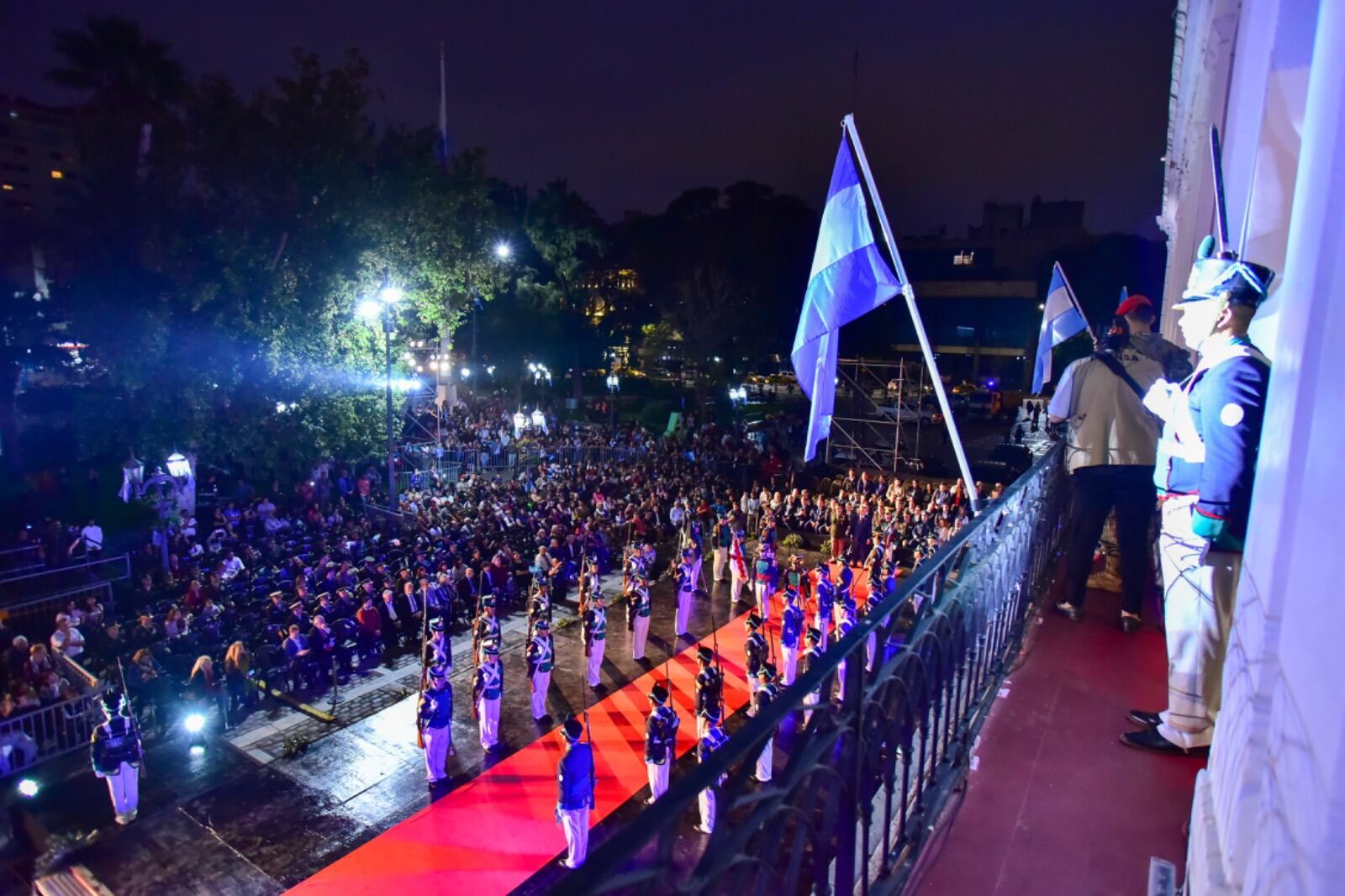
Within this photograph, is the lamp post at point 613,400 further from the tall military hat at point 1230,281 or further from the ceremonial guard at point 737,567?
the tall military hat at point 1230,281

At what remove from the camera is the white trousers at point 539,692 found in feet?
37.3

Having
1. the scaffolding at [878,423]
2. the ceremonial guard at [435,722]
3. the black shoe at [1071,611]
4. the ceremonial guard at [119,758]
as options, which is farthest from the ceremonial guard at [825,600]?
the ceremonial guard at [119,758]

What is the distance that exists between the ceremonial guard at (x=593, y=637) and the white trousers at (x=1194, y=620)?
9.61m

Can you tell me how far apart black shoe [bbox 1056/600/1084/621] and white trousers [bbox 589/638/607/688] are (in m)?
8.27

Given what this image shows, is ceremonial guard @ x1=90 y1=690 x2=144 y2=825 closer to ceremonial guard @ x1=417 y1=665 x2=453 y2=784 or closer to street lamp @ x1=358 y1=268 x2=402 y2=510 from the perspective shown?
ceremonial guard @ x1=417 y1=665 x2=453 y2=784

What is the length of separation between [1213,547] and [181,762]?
1183 centimetres

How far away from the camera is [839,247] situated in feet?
16.5

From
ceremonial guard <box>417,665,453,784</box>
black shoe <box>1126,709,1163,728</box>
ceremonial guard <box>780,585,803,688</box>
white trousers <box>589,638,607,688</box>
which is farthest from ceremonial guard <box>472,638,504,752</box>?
black shoe <box>1126,709,1163,728</box>

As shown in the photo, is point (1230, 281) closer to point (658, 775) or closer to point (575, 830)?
point (575, 830)

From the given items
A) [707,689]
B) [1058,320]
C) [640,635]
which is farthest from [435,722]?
[1058,320]

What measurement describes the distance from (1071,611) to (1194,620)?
7.46 feet

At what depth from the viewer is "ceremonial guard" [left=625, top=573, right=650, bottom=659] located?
13.6 meters

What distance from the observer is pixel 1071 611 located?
552 centimetres

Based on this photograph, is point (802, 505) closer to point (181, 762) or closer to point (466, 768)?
point (466, 768)
